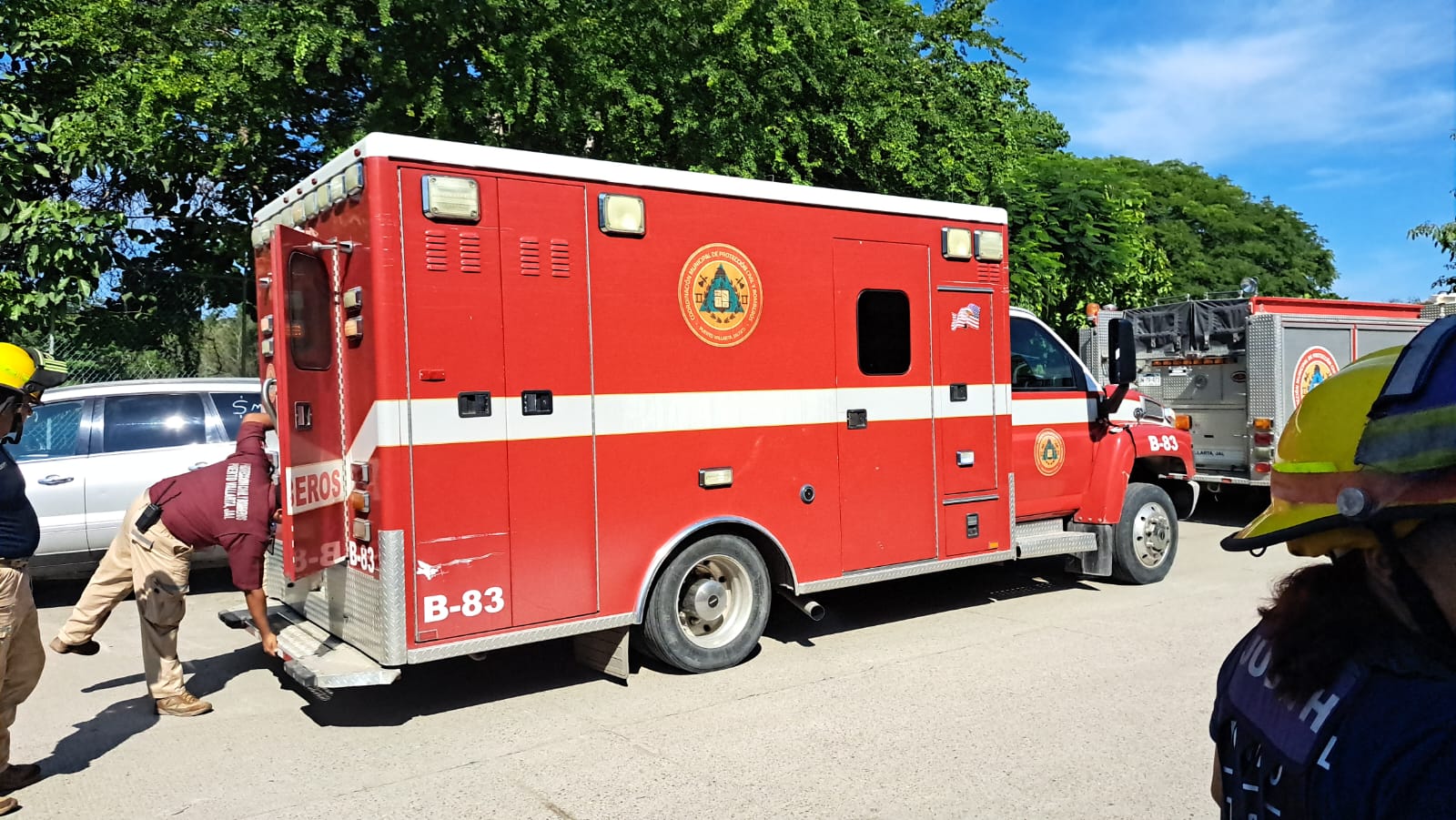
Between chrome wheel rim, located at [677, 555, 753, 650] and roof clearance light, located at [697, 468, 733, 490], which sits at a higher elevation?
roof clearance light, located at [697, 468, 733, 490]

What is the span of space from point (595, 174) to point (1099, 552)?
5.16 meters

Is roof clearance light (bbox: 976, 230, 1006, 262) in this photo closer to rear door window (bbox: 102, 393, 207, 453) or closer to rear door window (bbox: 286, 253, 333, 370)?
rear door window (bbox: 286, 253, 333, 370)

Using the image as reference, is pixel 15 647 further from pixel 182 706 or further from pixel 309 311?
pixel 309 311

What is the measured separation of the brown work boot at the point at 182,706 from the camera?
18.2ft

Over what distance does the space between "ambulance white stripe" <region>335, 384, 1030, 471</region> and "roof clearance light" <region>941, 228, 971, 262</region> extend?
92 cm

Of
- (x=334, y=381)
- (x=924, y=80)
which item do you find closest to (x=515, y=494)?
(x=334, y=381)

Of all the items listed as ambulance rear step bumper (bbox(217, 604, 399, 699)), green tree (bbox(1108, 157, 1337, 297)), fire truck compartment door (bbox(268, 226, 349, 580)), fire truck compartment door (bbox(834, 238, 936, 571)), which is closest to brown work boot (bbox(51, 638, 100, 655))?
ambulance rear step bumper (bbox(217, 604, 399, 699))

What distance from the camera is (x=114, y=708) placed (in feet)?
19.0

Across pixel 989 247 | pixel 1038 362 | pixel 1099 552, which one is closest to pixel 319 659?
pixel 989 247

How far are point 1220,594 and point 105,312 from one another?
11437mm

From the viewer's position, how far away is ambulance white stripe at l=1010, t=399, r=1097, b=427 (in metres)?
7.77

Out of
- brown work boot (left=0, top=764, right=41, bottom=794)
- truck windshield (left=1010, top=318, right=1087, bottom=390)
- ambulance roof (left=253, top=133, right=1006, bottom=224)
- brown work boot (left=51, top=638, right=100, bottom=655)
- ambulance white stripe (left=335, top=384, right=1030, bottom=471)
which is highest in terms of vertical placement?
ambulance roof (left=253, top=133, right=1006, bottom=224)

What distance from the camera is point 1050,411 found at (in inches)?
314

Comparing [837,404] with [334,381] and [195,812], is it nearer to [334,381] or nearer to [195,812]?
[334,381]
